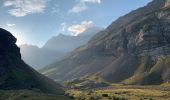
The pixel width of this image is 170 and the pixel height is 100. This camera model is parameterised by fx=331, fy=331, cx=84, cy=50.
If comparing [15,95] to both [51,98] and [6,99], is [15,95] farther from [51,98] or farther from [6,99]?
[51,98]

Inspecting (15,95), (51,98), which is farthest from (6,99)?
(51,98)

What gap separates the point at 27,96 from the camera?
18750cm

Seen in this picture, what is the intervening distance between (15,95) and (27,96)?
8790 mm

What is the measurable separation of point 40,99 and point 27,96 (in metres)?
11.1

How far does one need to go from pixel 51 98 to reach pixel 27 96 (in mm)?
13609

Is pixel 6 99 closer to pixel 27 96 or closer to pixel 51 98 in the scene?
pixel 27 96

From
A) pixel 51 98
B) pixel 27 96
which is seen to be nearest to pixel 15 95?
pixel 27 96

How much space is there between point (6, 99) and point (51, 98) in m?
24.9

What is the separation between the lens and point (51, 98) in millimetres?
188125

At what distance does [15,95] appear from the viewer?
192 metres

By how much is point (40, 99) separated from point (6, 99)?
19.2 meters

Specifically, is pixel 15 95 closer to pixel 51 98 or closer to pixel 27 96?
pixel 27 96

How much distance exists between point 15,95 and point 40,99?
19743 millimetres

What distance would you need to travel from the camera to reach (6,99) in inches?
7190
